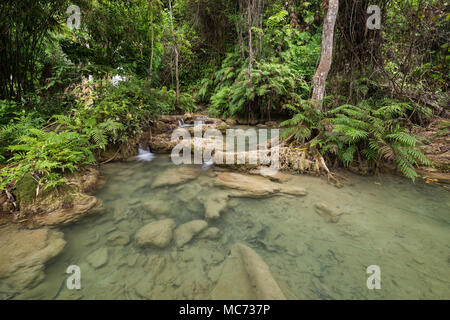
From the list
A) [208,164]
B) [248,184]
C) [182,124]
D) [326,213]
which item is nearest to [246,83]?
[182,124]

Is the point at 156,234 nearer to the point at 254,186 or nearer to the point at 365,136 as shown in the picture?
the point at 254,186

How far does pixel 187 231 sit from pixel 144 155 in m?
3.51

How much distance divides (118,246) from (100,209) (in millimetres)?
914

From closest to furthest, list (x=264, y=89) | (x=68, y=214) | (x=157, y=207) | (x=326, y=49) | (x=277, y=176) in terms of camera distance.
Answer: (x=68, y=214) → (x=157, y=207) → (x=277, y=176) → (x=326, y=49) → (x=264, y=89)

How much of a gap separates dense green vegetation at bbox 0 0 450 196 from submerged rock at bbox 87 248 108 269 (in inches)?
53.4

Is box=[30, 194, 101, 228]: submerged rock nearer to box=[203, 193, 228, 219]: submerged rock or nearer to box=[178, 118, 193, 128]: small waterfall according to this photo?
box=[203, 193, 228, 219]: submerged rock

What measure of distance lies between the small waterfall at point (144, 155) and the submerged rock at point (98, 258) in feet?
10.2

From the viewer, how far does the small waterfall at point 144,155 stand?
16.7 ft

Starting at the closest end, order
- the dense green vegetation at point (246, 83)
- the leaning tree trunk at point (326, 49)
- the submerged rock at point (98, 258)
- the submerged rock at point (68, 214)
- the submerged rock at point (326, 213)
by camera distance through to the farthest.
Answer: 1. the submerged rock at point (98, 258)
2. the submerged rock at point (68, 214)
3. the submerged rock at point (326, 213)
4. the dense green vegetation at point (246, 83)
5. the leaning tree trunk at point (326, 49)

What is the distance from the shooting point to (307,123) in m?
4.43

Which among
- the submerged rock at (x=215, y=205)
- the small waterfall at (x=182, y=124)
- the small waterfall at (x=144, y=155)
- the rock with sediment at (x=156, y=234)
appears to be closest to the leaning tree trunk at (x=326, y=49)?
the submerged rock at (x=215, y=205)

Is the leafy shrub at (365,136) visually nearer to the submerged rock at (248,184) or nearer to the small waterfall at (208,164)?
the submerged rock at (248,184)

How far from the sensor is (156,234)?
2371 mm
